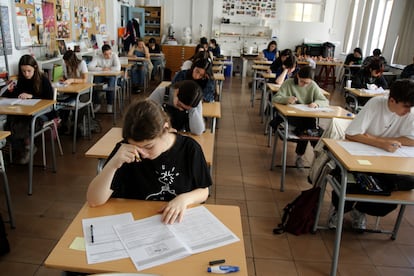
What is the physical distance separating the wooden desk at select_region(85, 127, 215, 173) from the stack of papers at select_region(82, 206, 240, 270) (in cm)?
91

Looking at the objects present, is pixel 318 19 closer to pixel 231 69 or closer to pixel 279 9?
pixel 279 9

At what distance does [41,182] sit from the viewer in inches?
135

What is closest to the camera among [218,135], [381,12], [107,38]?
[218,135]

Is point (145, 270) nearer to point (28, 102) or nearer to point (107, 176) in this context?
point (107, 176)

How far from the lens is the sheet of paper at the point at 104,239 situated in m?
1.16

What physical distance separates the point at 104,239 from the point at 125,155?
0.32 m

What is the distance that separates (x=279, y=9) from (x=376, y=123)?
9.85 metres

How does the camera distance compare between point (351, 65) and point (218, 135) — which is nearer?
point (218, 135)

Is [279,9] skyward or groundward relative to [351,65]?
skyward

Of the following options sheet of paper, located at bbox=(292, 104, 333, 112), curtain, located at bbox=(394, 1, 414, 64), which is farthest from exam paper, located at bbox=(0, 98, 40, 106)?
curtain, located at bbox=(394, 1, 414, 64)

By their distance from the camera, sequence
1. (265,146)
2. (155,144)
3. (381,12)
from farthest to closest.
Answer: (381,12), (265,146), (155,144)

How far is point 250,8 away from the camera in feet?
37.9

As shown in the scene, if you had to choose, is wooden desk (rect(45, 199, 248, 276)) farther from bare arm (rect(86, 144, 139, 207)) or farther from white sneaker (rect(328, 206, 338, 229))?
white sneaker (rect(328, 206, 338, 229))

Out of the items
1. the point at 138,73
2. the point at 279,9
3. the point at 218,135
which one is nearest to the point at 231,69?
the point at 279,9
